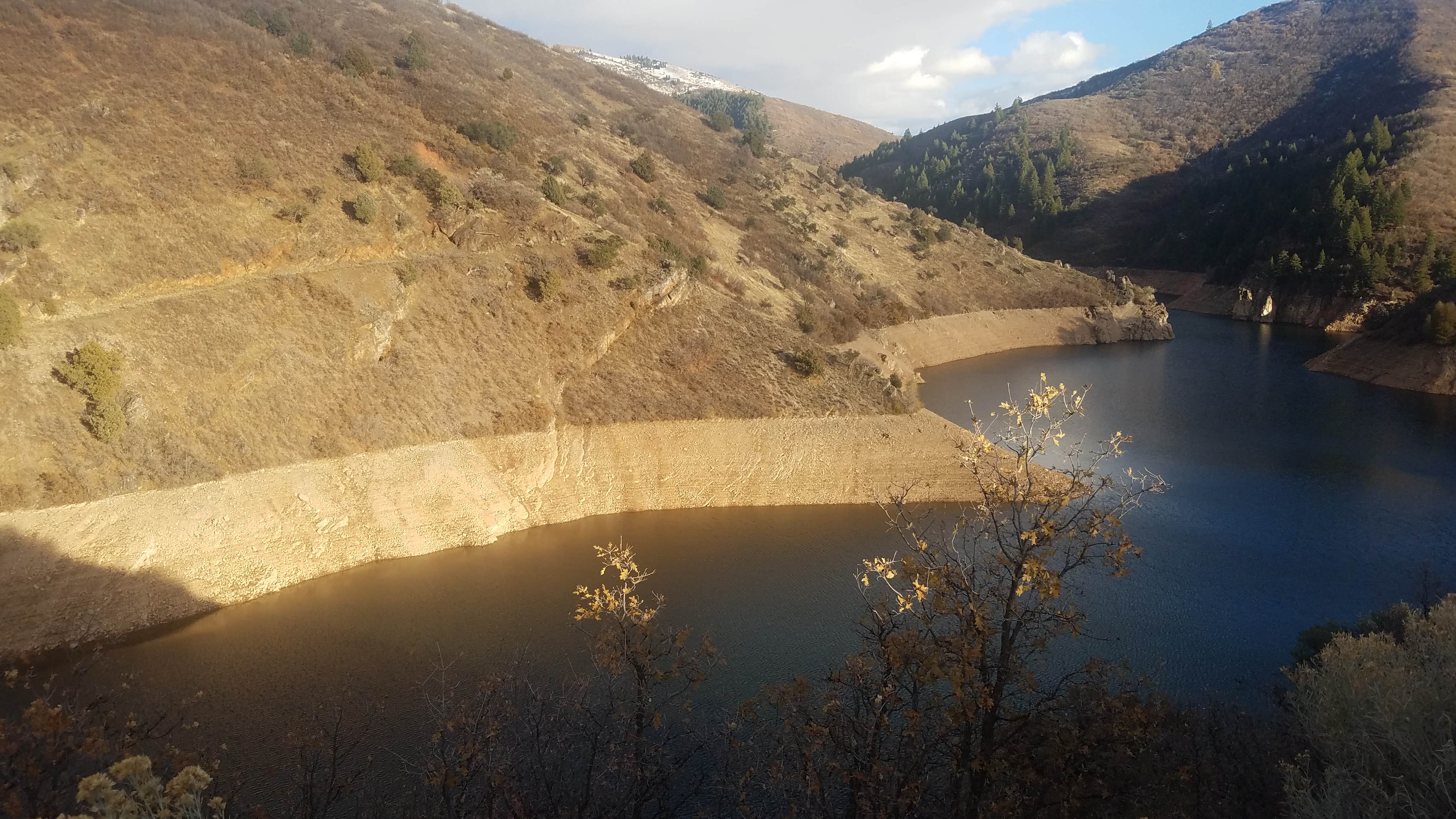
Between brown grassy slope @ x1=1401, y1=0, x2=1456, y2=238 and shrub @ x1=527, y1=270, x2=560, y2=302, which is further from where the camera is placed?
brown grassy slope @ x1=1401, y1=0, x2=1456, y2=238

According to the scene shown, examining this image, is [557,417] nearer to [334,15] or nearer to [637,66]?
[334,15]

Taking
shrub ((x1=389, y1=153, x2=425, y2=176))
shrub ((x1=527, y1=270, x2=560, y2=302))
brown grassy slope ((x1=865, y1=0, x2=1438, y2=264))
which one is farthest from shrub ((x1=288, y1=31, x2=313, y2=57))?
brown grassy slope ((x1=865, y1=0, x2=1438, y2=264))

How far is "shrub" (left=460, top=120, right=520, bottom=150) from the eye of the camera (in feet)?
128

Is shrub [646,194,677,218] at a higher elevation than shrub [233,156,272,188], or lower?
higher

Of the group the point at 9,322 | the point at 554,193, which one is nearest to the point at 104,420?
the point at 9,322

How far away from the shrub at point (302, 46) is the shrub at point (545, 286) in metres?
20.7

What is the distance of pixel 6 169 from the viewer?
24.1 metres

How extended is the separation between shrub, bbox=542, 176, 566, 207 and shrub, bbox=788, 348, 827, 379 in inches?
593

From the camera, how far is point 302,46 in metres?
38.8

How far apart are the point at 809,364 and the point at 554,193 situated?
16.7 m

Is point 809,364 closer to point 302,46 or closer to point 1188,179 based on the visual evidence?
point 302,46

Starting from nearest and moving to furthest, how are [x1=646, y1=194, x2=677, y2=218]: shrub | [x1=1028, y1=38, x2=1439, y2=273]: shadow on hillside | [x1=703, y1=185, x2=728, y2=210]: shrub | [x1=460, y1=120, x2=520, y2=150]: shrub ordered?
[x1=460, y1=120, x2=520, y2=150]: shrub, [x1=646, y1=194, x2=677, y2=218]: shrub, [x1=703, y1=185, x2=728, y2=210]: shrub, [x1=1028, y1=38, x2=1439, y2=273]: shadow on hillside

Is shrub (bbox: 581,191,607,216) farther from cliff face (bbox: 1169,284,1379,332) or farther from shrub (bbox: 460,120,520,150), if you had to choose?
cliff face (bbox: 1169,284,1379,332)

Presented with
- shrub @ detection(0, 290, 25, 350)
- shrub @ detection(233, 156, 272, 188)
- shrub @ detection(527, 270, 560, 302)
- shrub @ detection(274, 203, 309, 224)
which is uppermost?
shrub @ detection(233, 156, 272, 188)
